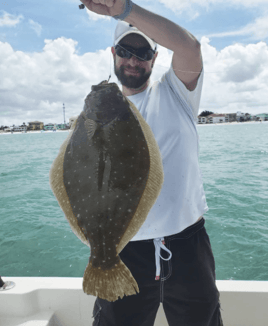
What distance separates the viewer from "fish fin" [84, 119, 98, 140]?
1.23 meters

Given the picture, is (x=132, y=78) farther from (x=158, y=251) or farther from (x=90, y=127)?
(x=158, y=251)

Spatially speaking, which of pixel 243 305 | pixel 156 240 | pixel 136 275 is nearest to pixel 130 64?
pixel 156 240

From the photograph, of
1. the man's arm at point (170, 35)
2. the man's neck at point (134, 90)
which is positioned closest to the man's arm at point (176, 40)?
the man's arm at point (170, 35)

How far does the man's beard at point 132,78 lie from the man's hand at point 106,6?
1.44 feet

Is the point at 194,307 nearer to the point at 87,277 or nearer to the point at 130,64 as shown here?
the point at 87,277

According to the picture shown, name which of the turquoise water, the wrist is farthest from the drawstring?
the turquoise water

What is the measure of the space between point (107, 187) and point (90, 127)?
1.03 ft

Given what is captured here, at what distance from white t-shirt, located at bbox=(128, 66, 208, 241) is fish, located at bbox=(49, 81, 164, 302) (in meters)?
0.59

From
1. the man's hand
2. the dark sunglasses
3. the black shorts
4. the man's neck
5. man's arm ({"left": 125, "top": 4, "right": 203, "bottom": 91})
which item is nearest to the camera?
the man's hand

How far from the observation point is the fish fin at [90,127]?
1228 mm

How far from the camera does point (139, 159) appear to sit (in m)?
1.21

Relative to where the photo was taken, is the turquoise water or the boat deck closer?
the boat deck

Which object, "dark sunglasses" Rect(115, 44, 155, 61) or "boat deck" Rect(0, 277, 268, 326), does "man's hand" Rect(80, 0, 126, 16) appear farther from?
"boat deck" Rect(0, 277, 268, 326)

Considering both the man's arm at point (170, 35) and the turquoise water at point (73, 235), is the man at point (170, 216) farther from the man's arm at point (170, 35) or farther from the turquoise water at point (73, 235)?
the turquoise water at point (73, 235)
